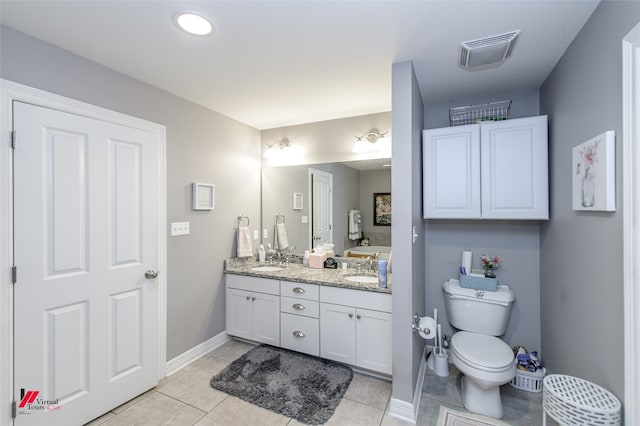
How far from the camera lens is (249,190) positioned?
3.25m

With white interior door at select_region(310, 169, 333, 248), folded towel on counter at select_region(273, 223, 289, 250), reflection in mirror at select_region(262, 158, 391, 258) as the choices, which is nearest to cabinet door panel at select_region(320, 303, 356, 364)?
reflection in mirror at select_region(262, 158, 391, 258)

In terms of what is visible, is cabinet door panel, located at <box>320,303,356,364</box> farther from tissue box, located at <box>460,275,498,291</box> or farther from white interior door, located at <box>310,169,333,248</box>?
tissue box, located at <box>460,275,498,291</box>

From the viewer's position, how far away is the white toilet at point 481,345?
1771 mm

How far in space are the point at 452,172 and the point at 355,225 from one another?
1.08 meters

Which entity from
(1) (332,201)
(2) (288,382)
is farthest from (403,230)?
(2) (288,382)

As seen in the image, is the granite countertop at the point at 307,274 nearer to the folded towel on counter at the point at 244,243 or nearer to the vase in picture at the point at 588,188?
the folded towel on counter at the point at 244,243

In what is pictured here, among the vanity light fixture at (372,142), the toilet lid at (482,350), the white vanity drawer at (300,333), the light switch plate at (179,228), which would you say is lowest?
the white vanity drawer at (300,333)

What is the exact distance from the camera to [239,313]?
9.42ft

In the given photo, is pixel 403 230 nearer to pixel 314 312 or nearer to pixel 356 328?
pixel 356 328

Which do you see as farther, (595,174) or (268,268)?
(268,268)

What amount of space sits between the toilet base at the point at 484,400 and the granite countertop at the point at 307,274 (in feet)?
2.77

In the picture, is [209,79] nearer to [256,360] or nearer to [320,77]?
[320,77]

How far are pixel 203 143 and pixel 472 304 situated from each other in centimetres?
276

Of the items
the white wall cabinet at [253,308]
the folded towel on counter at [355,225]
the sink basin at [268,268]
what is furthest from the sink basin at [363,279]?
the sink basin at [268,268]
